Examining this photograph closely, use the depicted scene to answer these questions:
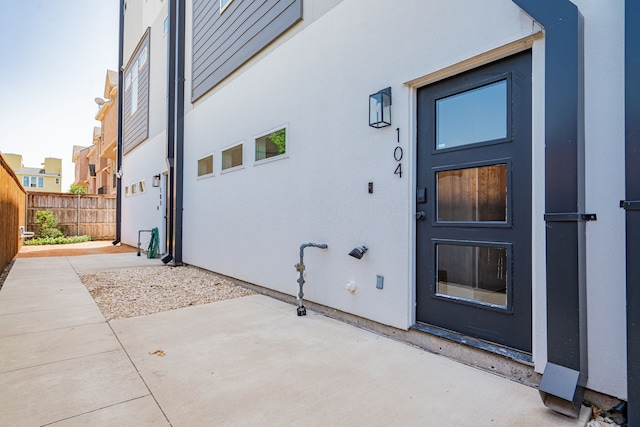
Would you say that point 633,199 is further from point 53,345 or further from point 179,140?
point 179,140

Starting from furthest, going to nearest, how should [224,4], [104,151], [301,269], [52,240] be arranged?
[104,151], [52,240], [224,4], [301,269]

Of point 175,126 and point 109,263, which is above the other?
point 175,126

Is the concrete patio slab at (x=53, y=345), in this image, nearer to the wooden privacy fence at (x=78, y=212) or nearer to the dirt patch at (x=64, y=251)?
the dirt patch at (x=64, y=251)

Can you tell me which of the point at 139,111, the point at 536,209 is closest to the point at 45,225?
the point at 139,111

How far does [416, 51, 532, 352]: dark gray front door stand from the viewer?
2283mm

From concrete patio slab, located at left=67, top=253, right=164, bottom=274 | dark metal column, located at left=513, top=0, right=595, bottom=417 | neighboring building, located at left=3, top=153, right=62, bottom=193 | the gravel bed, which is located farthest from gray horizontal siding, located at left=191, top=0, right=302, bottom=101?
neighboring building, located at left=3, top=153, right=62, bottom=193

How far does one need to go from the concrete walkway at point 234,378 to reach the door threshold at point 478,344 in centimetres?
16

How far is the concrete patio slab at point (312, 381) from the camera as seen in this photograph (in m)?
1.84

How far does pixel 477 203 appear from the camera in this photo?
2570 mm

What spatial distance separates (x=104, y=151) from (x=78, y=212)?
14.2 feet

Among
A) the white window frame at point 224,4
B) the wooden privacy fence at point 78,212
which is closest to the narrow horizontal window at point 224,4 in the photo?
the white window frame at point 224,4

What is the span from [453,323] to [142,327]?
2.91 meters

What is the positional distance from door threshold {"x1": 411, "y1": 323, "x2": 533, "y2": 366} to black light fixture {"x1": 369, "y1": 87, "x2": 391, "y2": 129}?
178 centimetres

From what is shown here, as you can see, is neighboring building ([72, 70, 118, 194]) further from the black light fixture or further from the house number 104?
the house number 104
